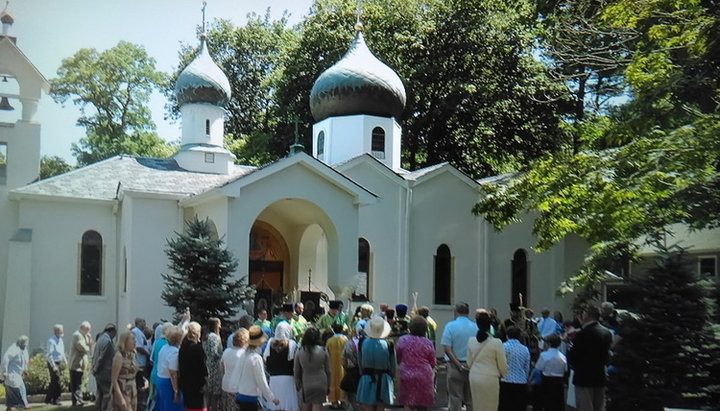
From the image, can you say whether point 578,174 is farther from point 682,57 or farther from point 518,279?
point 518,279

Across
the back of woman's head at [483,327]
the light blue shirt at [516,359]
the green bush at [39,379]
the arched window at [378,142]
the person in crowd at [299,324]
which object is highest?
the arched window at [378,142]

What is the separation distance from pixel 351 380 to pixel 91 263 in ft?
47.3

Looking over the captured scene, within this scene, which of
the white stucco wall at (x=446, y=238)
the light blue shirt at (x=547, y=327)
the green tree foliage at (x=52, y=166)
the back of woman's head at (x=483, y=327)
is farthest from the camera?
the green tree foliage at (x=52, y=166)

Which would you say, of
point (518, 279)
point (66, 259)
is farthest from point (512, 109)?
point (66, 259)

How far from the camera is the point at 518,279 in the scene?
27.8 meters

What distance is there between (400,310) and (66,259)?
13.4 m

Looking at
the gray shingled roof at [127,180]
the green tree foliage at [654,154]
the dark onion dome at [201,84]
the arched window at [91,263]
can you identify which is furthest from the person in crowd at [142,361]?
the dark onion dome at [201,84]

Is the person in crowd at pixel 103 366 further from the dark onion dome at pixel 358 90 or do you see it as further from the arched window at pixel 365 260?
the dark onion dome at pixel 358 90

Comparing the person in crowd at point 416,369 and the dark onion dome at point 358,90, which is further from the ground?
the dark onion dome at point 358,90

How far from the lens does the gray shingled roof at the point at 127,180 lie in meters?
23.1

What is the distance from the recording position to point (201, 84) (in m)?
26.6

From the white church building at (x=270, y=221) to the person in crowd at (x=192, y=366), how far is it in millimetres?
8708

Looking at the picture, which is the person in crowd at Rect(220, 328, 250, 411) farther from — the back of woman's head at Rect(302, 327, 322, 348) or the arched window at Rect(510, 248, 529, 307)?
the arched window at Rect(510, 248, 529, 307)

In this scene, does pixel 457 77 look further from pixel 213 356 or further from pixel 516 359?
pixel 213 356
